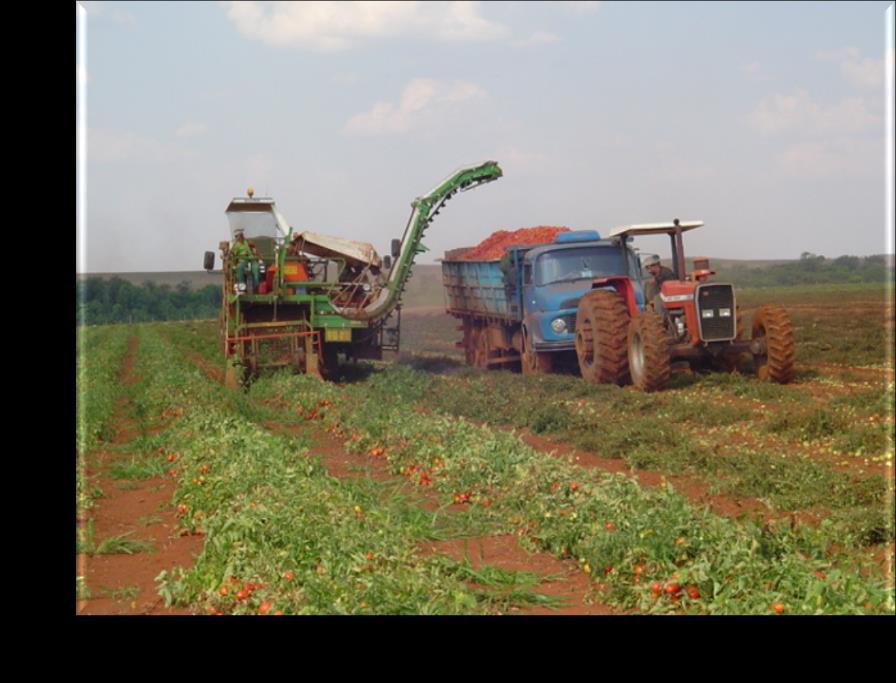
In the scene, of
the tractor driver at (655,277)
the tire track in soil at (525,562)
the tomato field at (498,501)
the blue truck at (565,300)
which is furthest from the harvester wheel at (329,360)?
the tire track in soil at (525,562)

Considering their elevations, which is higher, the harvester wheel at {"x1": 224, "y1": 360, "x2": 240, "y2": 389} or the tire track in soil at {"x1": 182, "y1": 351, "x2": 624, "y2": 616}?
the harvester wheel at {"x1": 224, "y1": 360, "x2": 240, "y2": 389}

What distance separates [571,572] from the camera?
6.45 metres

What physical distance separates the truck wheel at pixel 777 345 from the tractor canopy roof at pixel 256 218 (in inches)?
322

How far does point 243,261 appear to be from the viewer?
654 inches

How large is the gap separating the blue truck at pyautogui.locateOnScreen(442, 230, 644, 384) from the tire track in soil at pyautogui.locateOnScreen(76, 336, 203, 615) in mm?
7159

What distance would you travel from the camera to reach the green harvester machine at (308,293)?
16922 millimetres

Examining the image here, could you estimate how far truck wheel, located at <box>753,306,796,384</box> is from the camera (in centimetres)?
1414

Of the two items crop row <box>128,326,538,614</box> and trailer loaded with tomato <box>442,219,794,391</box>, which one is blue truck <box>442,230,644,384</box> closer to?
trailer loaded with tomato <box>442,219,794,391</box>

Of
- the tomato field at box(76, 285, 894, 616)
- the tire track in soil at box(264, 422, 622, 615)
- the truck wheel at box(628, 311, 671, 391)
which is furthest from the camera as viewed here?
the truck wheel at box(628, 311, 671, 391)

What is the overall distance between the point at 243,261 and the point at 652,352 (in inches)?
273

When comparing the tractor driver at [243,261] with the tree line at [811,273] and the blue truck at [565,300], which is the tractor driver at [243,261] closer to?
the blue truck at [565,300]

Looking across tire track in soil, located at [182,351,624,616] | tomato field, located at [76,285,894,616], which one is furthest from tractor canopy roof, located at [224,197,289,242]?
tire track in soil, located at [182,351,624,616]

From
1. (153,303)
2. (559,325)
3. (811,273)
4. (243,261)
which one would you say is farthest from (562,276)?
(811,273)
